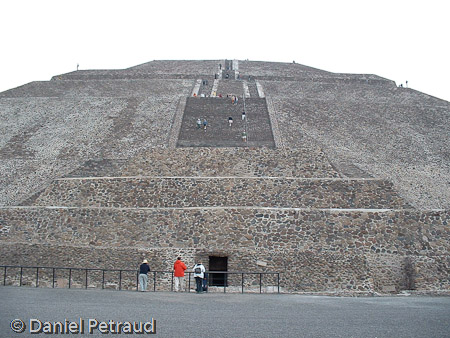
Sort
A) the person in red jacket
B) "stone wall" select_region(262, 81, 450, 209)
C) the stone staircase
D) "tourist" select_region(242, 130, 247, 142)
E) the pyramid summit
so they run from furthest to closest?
"tourist" select_region(242, 130, 247, 142), the stone staircase, "stone wall" select_region(262, 81, 450, 209), the pyramid summit, the person in red jacket

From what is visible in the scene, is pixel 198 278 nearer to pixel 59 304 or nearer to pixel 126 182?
pixel 59 304

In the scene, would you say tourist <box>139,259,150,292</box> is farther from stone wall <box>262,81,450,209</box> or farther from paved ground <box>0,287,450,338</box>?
stone wall <box>262,81,450,209</box>

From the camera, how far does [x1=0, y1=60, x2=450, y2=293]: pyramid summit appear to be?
14.8m

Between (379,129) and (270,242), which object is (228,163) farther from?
(379,129)

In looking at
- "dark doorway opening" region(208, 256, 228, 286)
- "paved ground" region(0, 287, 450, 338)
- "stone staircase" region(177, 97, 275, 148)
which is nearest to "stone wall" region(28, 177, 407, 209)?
"dark doorway opening" region(208, 256, 228, 286)

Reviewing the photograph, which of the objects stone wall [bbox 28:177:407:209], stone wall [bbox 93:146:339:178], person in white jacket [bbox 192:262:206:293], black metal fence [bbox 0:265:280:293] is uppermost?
stone wall [bbox 93:146:339:178]

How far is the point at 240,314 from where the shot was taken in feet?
28.7

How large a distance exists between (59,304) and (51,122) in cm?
2040

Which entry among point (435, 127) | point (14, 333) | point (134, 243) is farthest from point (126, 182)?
point (435, 127)

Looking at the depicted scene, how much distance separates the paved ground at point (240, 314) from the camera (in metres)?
7.31

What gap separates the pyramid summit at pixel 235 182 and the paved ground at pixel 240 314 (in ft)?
11.8

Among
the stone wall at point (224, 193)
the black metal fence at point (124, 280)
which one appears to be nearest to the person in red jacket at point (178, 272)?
the black metal fence at point (124, 280)

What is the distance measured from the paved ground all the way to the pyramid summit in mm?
3602

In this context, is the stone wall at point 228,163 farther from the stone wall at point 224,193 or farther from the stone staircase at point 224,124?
the stone staircase at point 224,124
